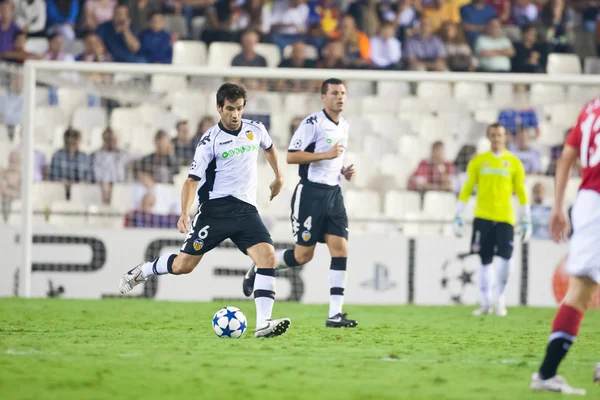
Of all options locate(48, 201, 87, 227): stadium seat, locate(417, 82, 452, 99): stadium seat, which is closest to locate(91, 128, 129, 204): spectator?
locate(48, 201, 87, 227): stadium seat

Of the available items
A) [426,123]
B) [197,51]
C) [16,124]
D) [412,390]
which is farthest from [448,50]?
[412,390]

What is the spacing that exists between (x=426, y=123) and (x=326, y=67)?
7.72 ft

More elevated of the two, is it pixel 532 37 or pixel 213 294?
pixel 532 37

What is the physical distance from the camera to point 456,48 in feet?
59.3

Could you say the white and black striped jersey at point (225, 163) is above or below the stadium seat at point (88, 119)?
below

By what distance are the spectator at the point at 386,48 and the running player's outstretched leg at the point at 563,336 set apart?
12.4 metres

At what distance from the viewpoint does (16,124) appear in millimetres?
15391

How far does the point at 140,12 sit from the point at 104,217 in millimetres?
5220

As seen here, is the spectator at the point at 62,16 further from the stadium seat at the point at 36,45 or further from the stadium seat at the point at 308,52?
the stadium seat at the point at 308,52

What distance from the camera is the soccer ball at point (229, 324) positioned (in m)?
8.34

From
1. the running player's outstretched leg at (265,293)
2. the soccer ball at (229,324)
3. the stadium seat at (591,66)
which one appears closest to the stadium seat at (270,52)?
the stadium seat at (591,66)

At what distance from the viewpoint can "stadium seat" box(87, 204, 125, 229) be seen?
567 inches

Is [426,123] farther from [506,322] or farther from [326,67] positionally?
[506,322]

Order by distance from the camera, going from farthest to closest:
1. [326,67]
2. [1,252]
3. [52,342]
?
1. [326,67]
2. [1,252]
3. [52,342]
